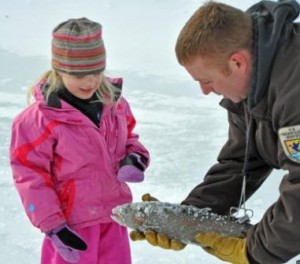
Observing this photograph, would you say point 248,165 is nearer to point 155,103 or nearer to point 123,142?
point 123,142

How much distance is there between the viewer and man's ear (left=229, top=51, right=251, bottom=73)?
2.41m

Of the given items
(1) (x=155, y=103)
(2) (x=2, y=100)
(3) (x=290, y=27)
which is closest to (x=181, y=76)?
(1) (x=155, y=103)

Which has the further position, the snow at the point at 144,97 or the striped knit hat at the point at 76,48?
the snow at the point at 144,97

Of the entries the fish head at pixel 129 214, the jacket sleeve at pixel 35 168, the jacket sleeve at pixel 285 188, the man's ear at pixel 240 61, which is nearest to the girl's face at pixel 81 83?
the jacket sleeve at pixel 35 168

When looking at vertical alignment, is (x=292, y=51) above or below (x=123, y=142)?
above

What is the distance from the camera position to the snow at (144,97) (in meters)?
4.29

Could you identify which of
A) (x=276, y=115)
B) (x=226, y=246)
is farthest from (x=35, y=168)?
(x=276, y=115)

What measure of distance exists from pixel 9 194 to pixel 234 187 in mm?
2100

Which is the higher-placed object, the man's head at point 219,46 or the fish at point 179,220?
the man's head at point 219,46

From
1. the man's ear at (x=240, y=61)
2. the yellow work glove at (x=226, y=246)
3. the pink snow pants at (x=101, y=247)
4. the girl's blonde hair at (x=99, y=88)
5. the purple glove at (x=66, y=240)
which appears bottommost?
the pink snow pants at (x=101, y=247)

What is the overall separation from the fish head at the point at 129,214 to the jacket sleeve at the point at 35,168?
0.88 feet

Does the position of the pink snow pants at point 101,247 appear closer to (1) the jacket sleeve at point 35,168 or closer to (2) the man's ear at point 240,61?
(1) the jacket sleeve at point 35,168

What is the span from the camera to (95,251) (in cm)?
313

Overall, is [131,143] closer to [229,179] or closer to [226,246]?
[229,179]
